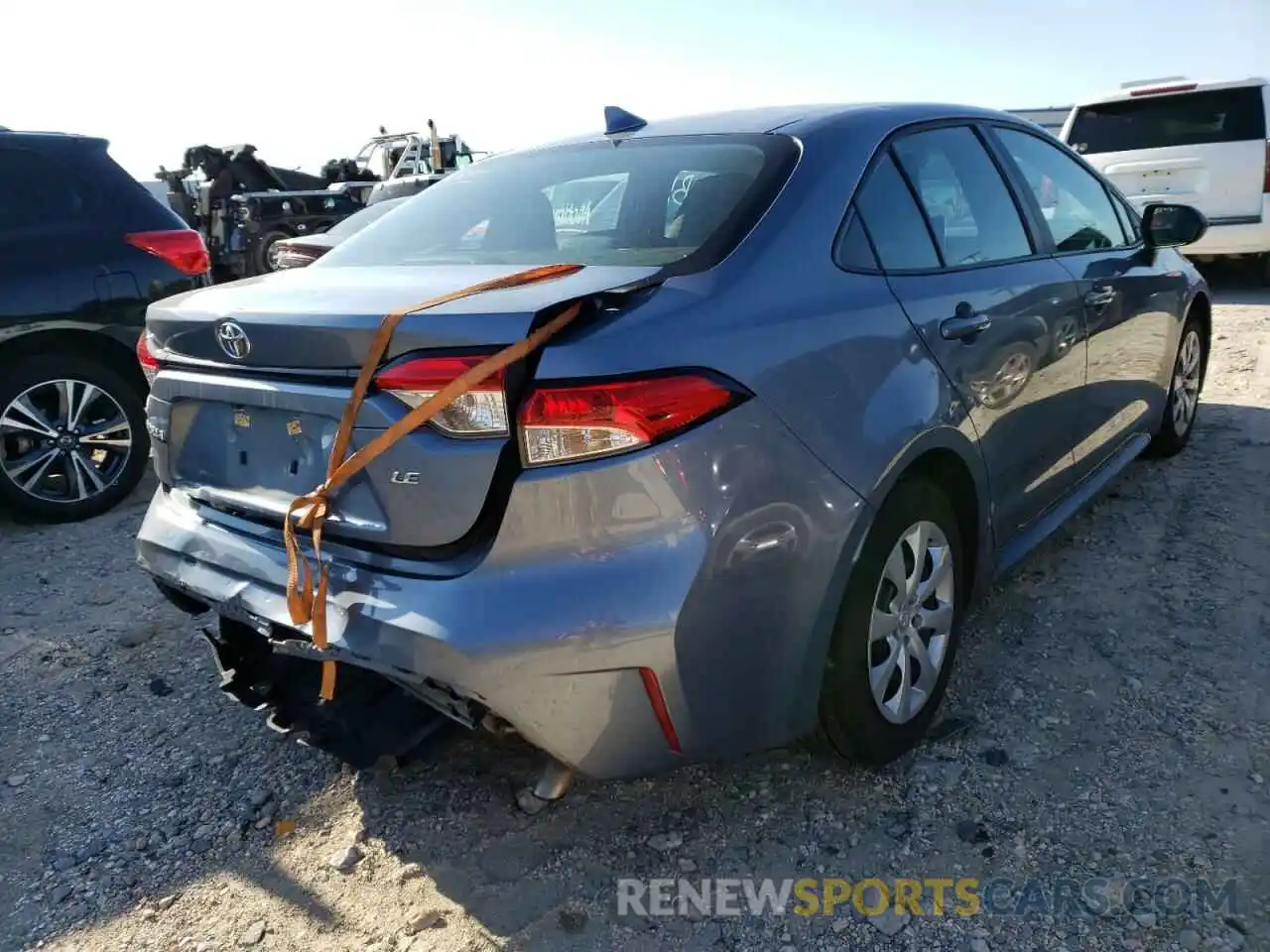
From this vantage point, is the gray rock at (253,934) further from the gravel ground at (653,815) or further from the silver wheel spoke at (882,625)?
the silver wheel spoke at (882,625)

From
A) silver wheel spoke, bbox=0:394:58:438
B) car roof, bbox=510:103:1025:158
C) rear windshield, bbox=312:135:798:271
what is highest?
car roof, bbox=510:103:1025:158

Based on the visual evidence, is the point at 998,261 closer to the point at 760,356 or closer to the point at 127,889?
the point at 760,356

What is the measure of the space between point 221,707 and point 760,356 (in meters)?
2.05

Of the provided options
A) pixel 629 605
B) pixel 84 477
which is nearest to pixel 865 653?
pixel 629 605

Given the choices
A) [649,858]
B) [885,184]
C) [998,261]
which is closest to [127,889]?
[649,858]

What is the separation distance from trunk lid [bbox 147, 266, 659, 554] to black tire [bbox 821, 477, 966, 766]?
82 cm

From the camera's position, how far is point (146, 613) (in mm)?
3684

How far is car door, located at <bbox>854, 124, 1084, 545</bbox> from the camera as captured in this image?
2.51 m

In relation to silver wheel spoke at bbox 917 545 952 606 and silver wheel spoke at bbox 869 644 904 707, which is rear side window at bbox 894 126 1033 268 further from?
silver wheel spoke at bbox 869 644 904 707

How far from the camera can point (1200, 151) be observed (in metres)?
8.57

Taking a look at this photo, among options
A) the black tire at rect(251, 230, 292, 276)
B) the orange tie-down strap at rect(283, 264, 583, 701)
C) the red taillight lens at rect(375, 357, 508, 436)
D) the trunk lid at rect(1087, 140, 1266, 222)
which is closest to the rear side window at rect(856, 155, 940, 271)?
the orange tie-down strap at rect(283, 264, 583, 701)

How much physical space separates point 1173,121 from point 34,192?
868 cm

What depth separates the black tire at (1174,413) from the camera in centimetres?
452

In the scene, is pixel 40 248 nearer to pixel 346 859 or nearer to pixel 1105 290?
pixel 346 859
